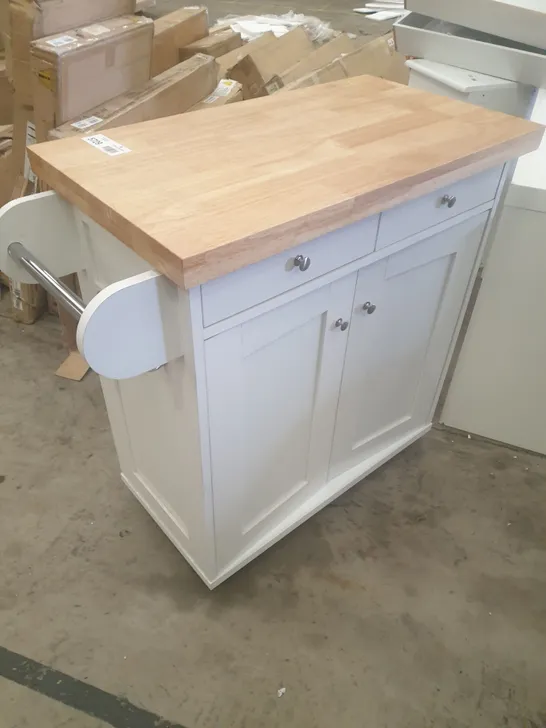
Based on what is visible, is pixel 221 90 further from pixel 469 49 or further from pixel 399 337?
pixel 399 337

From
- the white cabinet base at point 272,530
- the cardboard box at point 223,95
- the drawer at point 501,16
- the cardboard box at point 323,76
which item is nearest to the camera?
the white cabinet base at point 272,530

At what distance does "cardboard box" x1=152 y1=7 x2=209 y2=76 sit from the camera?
2133 millimetres

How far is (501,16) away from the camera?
5.05 ft

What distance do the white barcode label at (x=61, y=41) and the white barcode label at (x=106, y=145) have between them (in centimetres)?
77

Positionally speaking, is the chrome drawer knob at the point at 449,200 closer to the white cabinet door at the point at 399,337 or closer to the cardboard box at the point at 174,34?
the white cabinet door at the point at 399,337

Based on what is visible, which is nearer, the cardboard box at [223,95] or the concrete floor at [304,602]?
the concrete floor at [304,602]

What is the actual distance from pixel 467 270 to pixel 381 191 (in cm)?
53

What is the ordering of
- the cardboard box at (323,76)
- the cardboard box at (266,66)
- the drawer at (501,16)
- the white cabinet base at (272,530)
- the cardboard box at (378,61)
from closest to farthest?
the white cabinet base at (272,530) < the drawer at (501,16) < the cardboard box at (323,76) < the cardboard box at (266,66) < the cardboard box at (378,61)

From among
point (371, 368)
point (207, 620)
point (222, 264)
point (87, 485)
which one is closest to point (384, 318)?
point (371, 368)

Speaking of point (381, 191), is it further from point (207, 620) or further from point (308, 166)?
point (207, 620)

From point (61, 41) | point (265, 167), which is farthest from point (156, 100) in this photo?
point (265, 167)

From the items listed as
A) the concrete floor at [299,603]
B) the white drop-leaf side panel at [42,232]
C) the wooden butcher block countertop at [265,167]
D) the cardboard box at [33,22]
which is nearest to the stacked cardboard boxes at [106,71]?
the cardboard box at [33,22]

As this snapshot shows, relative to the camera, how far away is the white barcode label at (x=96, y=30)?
5.55 ft

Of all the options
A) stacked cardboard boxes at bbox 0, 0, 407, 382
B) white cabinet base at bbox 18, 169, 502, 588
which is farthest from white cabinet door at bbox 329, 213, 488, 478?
stacked cardboard boxes at bbox 0, 0, 407, 382
